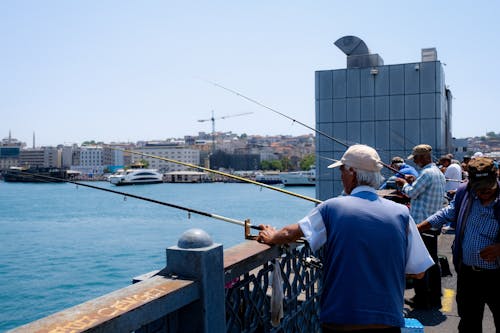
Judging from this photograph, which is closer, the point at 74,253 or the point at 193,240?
the point at 193,240

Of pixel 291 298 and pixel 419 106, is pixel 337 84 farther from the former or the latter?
pixel 291 298

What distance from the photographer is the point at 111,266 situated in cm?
2786

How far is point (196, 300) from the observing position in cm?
221

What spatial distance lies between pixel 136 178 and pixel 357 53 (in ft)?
340

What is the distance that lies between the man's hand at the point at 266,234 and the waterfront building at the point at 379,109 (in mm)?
18210

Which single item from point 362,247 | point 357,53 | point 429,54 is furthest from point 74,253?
point 362,247

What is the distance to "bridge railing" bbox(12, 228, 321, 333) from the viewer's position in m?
1.72

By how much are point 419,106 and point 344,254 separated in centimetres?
2001

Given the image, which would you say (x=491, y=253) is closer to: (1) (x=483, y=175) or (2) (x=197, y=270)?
(1) (x=483, y=175)

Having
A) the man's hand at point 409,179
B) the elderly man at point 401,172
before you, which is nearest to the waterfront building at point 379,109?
the elderly man at point 401,172

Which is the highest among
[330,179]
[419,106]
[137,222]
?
[419,106]

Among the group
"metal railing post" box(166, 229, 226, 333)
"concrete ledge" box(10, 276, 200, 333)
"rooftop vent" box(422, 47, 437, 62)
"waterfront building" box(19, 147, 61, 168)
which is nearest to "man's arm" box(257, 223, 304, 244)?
"metal railing post" box(166, 229, 226, 333)

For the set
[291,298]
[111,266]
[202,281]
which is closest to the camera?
[202,281]

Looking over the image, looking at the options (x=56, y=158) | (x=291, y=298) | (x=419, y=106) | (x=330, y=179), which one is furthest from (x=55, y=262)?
(x=56, y=158)
